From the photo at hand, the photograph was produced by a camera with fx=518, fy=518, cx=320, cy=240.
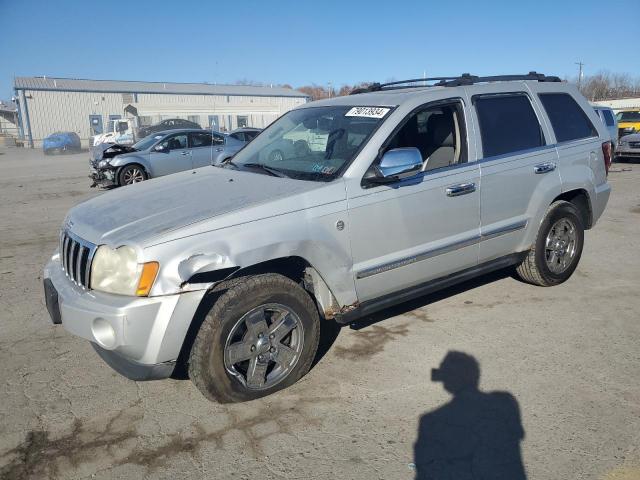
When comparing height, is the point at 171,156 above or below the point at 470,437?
above

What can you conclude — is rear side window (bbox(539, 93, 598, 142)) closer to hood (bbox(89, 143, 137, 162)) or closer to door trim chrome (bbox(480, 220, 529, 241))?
door trim chrome (bbox(480, 220, 529, 241))

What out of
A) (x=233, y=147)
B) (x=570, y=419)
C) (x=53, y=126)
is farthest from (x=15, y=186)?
(x=53, y=126)

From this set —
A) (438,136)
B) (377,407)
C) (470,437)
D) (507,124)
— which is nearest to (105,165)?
(438,136)

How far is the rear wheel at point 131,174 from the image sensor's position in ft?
42.3

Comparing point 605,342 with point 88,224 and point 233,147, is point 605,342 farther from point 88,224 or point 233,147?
point 233,147

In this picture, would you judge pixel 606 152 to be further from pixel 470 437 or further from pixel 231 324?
pixel 231 324

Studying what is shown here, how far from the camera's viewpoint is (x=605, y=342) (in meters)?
3.99

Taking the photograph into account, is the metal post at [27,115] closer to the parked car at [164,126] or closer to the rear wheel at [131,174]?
the parked car at [164,126]

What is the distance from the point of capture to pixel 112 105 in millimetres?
48125

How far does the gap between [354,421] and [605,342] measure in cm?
222

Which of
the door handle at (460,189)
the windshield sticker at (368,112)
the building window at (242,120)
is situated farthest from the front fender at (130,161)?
the building window at (242,120)

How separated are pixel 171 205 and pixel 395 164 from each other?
1.51 meters

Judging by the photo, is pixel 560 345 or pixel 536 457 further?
pixel 560 345

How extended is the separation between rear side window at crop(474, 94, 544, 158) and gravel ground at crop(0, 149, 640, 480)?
145 cm
